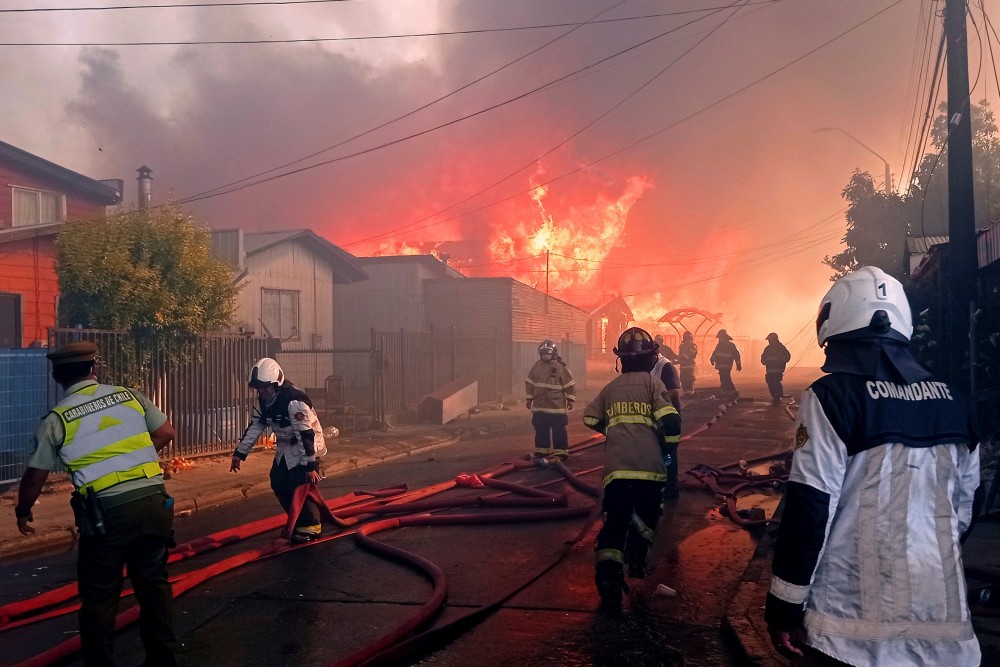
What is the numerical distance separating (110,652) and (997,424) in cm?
744

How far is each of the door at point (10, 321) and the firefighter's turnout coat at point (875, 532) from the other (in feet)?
67.5

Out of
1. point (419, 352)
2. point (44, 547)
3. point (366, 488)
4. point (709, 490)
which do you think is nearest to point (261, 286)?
point (419, 352)

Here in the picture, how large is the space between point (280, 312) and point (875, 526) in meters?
22.7

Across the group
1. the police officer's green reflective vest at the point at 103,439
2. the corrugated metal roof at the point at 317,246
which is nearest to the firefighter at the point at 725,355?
the corrugated metal roof at the point at 317,246

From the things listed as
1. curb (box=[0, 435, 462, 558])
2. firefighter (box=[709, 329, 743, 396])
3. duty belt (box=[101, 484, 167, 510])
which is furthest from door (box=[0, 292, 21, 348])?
firefighter (box=[709, 329, 743, 396])

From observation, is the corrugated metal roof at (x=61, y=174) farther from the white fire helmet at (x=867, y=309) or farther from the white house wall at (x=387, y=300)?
the white fire helmet at (x=867, y=309)

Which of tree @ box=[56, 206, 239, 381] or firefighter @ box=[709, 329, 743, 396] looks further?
firefighter @ box=[709, 329, 743, 396]

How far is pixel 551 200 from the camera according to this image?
2248 inches

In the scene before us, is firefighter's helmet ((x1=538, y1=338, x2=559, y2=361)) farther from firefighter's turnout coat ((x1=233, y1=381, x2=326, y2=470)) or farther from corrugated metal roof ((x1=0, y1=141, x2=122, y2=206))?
corrugated metal roof ((x1=0, y1=141, x2=122, y2=206))

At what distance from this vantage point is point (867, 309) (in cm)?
251

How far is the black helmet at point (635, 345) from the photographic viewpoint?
6.04m

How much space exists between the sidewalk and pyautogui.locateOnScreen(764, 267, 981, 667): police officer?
316 inches

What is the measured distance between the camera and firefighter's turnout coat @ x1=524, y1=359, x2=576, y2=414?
11391mm

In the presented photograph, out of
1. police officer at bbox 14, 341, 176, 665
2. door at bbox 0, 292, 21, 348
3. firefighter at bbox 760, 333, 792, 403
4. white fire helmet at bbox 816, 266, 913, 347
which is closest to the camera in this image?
white fire helmet at bbox 816, 266, 913, 347
